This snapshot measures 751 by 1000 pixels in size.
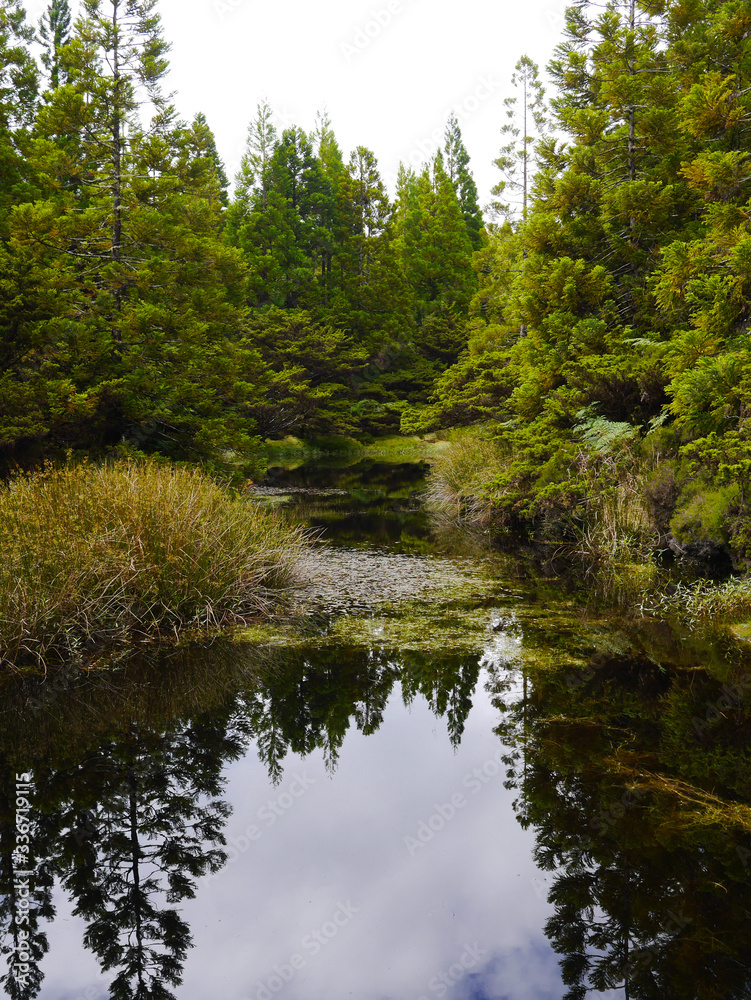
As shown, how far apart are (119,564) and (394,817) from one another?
3.29m

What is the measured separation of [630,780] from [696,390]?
4729 mm

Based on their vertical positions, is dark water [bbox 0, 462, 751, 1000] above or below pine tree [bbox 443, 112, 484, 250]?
below

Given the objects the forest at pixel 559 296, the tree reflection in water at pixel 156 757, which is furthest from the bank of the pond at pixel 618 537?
the tree reflection in water at pixel 156 757

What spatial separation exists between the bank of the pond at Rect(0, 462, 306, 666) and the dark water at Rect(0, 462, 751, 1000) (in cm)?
40

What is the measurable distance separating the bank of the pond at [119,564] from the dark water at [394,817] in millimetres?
403

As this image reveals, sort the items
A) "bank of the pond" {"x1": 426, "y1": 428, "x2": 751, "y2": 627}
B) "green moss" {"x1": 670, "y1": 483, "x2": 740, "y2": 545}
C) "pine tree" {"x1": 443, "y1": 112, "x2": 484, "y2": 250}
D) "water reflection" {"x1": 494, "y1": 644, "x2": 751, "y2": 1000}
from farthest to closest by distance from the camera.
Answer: "pine tree" {"x1": 443, "y1": 112, "x2": 484, "y2": 250} → "green moss" {"x1": 670, "y1": 483, "x2": 740, "y2": 545} → "bank of the pond" {"x1": 426, "y1": 428, "x2": 751, "y2": 627} → "water reflection" {"x1": 494, "y1": 644, "x2": 751, "y2": 1000}

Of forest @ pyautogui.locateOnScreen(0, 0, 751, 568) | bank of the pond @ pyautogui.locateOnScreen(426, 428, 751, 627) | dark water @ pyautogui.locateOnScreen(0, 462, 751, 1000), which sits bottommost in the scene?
dark water @ pyautogui.locateOnScreen(0, 462, 751, 1000)

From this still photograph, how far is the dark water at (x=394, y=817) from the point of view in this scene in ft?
8.21

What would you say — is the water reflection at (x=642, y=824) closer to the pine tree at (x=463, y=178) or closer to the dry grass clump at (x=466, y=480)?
→ the dry grass clump at (x=466, y=480)

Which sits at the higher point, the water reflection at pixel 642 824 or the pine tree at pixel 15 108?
the pine tree at pixel 15 108

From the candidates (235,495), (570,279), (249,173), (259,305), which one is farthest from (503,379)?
(249,173)

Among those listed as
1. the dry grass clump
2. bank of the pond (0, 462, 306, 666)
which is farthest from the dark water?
the dry grass clump

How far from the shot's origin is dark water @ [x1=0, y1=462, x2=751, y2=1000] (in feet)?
8.21

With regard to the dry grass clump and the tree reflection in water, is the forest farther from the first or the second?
the tree reflection in water
